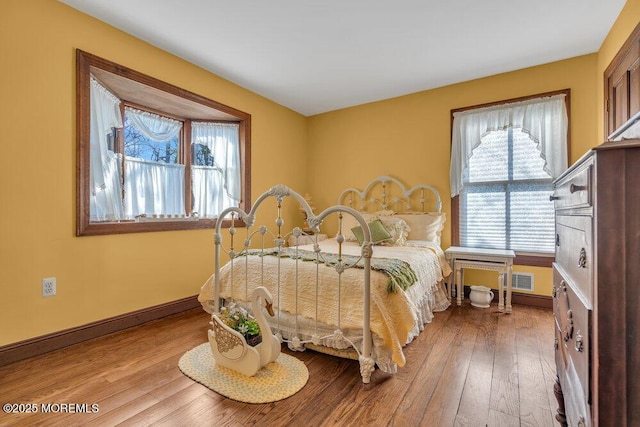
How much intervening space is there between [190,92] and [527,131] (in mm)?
3594

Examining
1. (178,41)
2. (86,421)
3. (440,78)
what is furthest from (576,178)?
(178,41)

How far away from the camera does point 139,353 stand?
6.93 feet

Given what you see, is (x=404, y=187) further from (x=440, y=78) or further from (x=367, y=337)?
(x=367, y=337)

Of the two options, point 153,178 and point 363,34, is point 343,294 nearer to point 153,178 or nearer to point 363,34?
point 363,34

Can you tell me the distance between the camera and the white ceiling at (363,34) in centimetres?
227

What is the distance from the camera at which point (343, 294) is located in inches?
75.8

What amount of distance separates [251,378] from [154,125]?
9.24 ft

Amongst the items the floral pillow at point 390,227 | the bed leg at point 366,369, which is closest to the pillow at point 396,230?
the floral pillow at point 390,227

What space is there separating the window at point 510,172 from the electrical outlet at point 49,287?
12.7 feet

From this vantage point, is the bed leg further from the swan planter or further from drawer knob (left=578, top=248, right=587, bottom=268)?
drawer knob (left=578, top=248, right=587, bottom=268)

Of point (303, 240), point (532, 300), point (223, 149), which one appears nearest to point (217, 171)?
point (223, 149)

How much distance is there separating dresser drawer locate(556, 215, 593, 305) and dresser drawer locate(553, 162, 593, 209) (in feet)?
0.15

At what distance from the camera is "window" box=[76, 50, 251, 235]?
2.42 m

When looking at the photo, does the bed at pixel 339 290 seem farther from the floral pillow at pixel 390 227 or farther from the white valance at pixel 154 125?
the white valance at pixel 154 125
